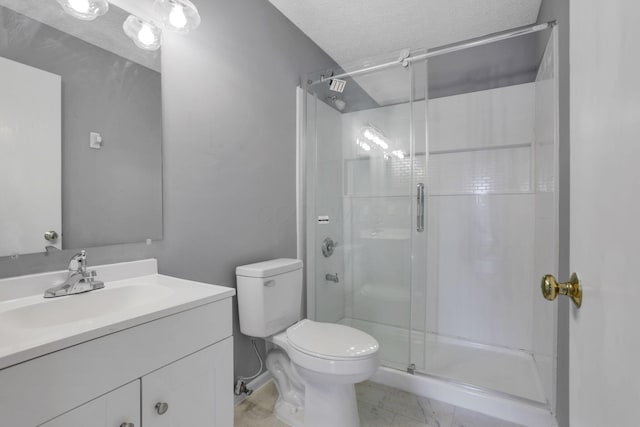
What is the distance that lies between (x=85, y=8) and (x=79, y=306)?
108 centimetres

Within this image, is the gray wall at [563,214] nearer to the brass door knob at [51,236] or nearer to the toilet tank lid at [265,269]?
the toilet tank lid at [265,269]

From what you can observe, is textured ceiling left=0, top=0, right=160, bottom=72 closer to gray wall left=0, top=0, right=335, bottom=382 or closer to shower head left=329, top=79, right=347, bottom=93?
gray wall left=0, top=0, right=335, bottom=382

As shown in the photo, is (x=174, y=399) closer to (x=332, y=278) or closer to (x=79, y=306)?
(x=79, y=306)

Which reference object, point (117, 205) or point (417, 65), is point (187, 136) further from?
point (417, 65)

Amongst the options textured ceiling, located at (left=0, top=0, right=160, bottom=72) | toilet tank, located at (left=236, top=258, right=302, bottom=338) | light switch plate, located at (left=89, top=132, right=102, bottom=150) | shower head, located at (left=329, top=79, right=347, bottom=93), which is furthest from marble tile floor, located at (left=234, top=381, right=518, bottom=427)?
shower head, located at (left=329, top=79, right=347, bottom=93)

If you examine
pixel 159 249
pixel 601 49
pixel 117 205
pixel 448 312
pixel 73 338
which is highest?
pixel 601 49

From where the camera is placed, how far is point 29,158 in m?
1.00

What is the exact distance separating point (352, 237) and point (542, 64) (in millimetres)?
1719

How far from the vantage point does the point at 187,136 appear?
147cm

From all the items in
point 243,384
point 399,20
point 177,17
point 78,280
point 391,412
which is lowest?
point 391,412

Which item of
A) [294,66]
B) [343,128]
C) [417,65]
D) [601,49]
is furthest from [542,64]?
[601,49]

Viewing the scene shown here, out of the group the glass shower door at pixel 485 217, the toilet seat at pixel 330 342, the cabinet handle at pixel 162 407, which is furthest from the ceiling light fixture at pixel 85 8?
the glass shower door at pixel 485 217

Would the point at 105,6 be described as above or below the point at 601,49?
above

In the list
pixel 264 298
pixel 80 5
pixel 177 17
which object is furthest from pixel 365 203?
pixel 80 5
